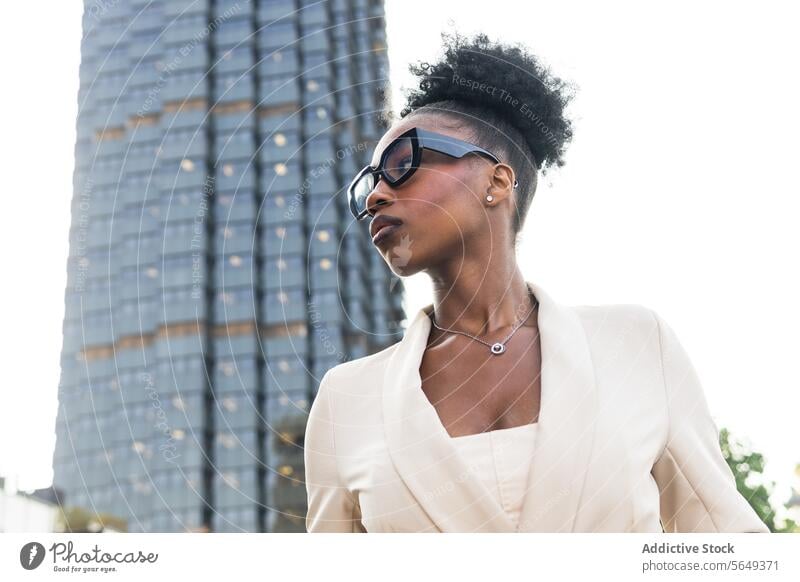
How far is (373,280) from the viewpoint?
2664mm

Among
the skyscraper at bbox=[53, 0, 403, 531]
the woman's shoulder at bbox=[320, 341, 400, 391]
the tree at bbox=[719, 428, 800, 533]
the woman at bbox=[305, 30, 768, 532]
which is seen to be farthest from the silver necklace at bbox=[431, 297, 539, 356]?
the tree at bbox=[719, 428, 800, 533]

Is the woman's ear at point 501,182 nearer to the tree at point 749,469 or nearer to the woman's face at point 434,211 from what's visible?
the woman's face at point 434,211

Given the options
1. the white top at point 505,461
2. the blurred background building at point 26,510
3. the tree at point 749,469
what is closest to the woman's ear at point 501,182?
the white top at point 505,461

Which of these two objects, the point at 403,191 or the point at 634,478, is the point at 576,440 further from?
the point at 403,191

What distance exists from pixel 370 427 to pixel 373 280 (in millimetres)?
1296

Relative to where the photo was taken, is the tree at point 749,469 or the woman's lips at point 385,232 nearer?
the woman's lips at point 385,232

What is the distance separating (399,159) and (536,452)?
0.52m

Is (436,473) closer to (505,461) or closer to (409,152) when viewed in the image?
(505,461)

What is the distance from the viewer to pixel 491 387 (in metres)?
1.36

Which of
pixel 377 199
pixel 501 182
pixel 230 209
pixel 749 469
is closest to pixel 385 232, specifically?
pixel 377 199

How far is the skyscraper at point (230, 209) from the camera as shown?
7.53 ft

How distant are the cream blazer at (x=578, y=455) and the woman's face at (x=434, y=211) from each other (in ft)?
0.55

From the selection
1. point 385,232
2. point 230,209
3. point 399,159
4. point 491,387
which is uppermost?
point 230,209
